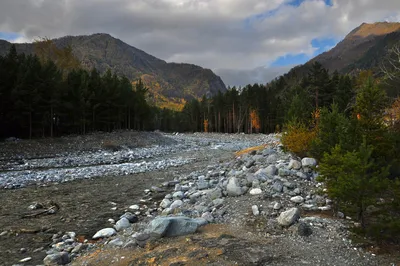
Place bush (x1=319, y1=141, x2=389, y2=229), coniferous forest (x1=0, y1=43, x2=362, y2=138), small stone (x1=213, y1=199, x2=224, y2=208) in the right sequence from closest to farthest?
bush (x1=319, y1=141, x2=389, y2=229)
small stone (x1=213, y1=199, x2=224, y2=208)
coniferous forest (x1=0, y1=43, x2=362, y2=138)

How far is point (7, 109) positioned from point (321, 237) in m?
→ 45.2

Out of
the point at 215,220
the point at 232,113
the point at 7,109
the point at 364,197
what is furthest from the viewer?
the point at 232,113

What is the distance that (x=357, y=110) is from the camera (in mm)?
12938

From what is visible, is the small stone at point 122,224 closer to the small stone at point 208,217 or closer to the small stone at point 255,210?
the small stone at point 208,217

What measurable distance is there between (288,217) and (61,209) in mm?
9685

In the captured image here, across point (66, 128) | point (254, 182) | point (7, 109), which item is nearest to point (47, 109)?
point (7, 109)

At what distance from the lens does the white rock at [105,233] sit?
982 centimetres

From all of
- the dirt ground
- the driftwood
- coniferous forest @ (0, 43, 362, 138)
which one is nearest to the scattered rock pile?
the dirt ground

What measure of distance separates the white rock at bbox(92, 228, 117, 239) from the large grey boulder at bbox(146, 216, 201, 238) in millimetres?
2004

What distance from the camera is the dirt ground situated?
9344 millimetres

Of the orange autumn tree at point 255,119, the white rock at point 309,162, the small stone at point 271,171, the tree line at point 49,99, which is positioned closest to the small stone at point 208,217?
the small stone at point 271,171

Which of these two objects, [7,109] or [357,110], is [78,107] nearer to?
Result: [7,109]

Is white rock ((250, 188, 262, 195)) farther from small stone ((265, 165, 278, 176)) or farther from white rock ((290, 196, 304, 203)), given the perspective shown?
small stone ((265, 165, 278, 176))

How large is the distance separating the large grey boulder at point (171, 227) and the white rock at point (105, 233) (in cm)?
200
